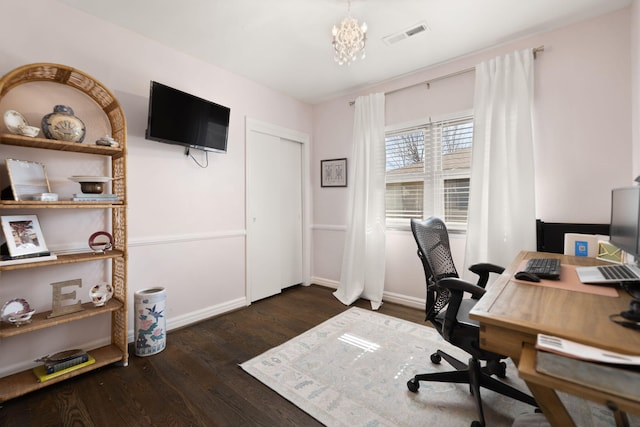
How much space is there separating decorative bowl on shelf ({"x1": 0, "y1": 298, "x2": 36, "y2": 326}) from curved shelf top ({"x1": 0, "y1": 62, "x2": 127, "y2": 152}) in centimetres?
114

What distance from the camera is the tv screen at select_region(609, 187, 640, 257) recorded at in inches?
48.7

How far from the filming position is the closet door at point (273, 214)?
330cm

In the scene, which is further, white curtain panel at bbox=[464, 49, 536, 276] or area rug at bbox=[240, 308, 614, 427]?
white curtain panel at bbox=[464, 49, 536, 276]

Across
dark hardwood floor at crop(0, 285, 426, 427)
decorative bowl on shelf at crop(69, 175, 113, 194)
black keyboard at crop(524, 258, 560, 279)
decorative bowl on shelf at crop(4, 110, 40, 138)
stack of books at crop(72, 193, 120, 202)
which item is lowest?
dark hardwood floor at crop(0, 285, 426, 427)

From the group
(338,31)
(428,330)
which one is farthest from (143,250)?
(428,330)

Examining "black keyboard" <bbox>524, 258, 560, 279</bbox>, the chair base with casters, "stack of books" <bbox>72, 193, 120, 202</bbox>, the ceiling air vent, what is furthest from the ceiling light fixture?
the chair base with casters

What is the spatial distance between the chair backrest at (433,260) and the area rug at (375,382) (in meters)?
0.50

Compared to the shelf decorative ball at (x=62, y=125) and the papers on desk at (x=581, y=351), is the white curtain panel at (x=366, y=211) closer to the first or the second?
the papers on desk at (x=581, y=351)

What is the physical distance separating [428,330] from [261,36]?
119 inches

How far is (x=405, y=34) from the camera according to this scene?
2.39m

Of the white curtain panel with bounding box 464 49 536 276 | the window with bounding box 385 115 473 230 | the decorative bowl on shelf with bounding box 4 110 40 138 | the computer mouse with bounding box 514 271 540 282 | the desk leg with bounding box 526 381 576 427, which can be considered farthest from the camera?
the window with bounding box 385 115 473 230

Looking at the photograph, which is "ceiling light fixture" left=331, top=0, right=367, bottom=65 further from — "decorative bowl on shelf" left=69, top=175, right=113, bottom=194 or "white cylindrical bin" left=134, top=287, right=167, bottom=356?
"white cylindrical bin" left=134, top=287, right=167, bottom=356

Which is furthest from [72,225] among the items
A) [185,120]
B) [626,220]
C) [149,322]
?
[626,220]

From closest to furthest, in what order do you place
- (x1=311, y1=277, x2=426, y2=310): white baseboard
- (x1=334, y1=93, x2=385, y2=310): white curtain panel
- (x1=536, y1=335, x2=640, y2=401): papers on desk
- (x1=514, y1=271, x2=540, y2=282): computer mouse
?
(x1=536, y1=335, x2=640, y2=401): papers on desk < (x1=514, y1=271, x2=540, y2=282): computer mouse < (x1=311, y1=277, x2=426, y2=310): white baseboard < (x1=334, y1=93, x2=385, y2=310): white curtain panel
